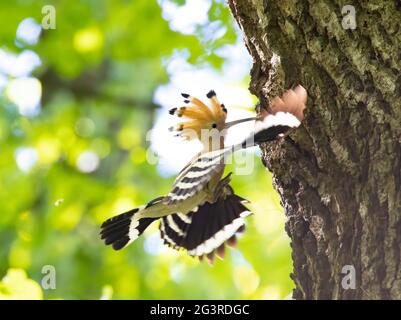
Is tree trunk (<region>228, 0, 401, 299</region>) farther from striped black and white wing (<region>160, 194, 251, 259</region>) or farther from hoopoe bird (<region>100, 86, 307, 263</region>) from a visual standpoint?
striped black and white wing (<region>160, 194, 251, 259</region>)

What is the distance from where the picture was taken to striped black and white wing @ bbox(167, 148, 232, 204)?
1739 millimetres

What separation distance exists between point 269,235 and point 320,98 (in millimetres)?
2584

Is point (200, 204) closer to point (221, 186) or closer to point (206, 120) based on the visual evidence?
point (221, 186)

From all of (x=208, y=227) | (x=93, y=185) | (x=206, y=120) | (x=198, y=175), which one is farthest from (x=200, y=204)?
(x=93, y=185)

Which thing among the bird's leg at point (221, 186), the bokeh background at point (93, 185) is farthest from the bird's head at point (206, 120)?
the bokeh background at point (93, 185)

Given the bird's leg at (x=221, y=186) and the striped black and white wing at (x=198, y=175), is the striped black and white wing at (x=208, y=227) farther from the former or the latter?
the striped black and white wing at (x=198, y=175)

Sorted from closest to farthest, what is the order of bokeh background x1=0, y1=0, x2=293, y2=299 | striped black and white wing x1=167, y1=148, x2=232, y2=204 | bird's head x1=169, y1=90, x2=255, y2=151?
striped black and white wing x1=167, y1=148, x2=232, y2=204, bird's head x1=169, y1=90, x2=255, y2=151, bokeh background x1=0, y1=0, x2=293, y2=299

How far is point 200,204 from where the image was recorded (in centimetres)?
213

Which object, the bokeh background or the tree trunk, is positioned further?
the bokeh background

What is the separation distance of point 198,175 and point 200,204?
0.37 metres

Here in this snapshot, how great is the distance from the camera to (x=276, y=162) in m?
1.94

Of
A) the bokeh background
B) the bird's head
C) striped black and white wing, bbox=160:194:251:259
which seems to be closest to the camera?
the bird's head

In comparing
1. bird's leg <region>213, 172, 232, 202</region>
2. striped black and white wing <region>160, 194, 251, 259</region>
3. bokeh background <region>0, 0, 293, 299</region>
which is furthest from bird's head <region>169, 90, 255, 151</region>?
bokeh background <region>0, 0, 293, 299</region>

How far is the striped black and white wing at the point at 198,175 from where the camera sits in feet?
5.71
